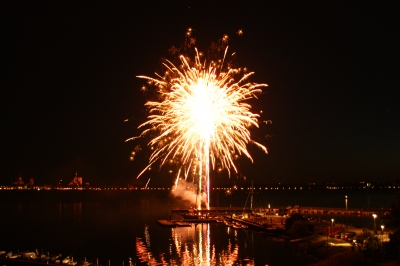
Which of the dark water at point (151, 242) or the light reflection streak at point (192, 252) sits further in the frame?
the dark water at point (151, 242)

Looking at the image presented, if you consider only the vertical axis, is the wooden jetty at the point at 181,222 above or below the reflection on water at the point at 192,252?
above

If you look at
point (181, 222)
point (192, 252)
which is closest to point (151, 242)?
point (192, 252)

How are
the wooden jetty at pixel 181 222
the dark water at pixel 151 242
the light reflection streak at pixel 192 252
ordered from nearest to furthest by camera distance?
the light reflection streak at pixel 192 252
the dark water at pixel 151 242
the wooden jetty at pixel 181 222

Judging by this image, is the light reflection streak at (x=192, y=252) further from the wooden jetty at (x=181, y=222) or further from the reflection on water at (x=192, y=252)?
the wooden jetty at (x=181, y=222)

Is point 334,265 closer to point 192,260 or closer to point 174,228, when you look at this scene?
point 192,260

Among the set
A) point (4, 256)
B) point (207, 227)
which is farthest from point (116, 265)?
point (207, 227)

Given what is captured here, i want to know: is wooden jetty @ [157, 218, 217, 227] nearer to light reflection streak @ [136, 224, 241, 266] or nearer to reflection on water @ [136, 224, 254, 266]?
reflection on water @ [136, 224, 254, 266]

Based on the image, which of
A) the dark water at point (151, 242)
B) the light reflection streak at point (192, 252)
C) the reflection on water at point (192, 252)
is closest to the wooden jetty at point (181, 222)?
the dark water at point (151, 242)

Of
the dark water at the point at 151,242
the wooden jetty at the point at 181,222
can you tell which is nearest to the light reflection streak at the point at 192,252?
the dark water at the point at 151,242

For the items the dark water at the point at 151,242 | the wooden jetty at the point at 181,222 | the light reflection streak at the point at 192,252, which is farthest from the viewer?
the wooden jetty at the point at 181,222
